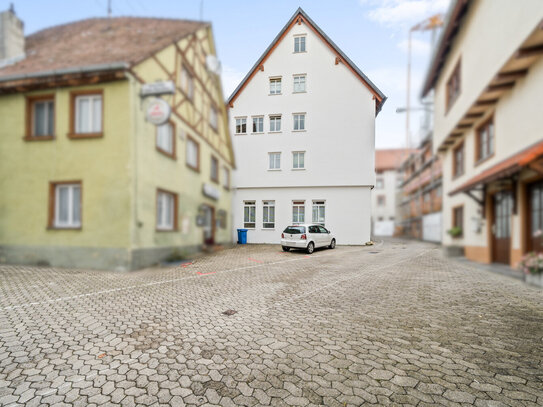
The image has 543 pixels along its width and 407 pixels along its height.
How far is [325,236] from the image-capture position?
15.7 m

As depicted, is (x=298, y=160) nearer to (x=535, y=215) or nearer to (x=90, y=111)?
(x=90, y=111)

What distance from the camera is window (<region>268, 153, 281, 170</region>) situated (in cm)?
1639

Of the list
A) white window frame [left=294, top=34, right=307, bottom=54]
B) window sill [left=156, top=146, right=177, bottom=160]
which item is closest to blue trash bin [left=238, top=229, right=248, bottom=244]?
window sill [left=156, top=146, right=177, bottom=160]

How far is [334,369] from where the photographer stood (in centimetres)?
305

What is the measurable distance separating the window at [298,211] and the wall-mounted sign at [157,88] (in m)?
9.31

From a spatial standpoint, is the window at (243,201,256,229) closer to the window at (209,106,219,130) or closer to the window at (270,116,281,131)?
the window at (209,106,219,130)

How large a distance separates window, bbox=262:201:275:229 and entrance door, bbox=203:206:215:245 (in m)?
2.55

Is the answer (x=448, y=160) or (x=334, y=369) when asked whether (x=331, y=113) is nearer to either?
(x=448, y=160)

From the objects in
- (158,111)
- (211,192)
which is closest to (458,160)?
(211,192)

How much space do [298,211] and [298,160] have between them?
302cm

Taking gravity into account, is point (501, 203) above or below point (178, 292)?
above

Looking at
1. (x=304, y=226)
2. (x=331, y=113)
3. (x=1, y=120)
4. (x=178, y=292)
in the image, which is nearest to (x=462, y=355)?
(x=178, y=292)

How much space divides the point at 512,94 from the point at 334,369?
9451 millimetres

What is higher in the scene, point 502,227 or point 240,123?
point 240,123
